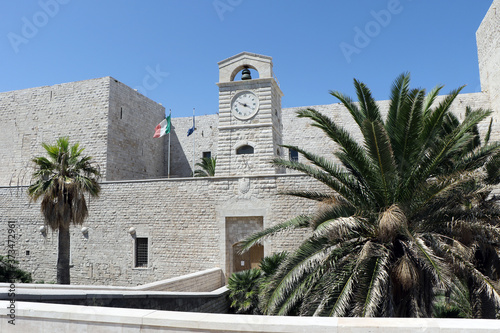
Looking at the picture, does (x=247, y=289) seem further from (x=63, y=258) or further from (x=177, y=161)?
(x=177, y=161)

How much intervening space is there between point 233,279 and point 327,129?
5.48m

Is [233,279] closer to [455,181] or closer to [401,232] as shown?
[401,232]

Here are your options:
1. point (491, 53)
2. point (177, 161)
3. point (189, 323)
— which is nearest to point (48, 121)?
point (177, 161)

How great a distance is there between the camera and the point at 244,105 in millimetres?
14234

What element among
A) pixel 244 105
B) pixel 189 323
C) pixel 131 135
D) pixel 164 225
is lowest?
pixel 189 323

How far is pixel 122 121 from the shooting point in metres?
20.0

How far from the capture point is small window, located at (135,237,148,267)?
1447 cm

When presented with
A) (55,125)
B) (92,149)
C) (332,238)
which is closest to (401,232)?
(332,238)

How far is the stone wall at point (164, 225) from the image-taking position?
13.3 metres

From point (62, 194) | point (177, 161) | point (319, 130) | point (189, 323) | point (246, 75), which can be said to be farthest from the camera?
point (177, 161)

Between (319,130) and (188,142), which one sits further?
(188,142)

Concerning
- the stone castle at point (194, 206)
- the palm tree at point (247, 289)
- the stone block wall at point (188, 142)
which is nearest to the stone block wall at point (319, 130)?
the stone castle at point (194, 206)

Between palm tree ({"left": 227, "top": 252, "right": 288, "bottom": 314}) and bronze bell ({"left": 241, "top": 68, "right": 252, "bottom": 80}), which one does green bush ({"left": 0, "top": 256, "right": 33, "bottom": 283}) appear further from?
bronze bell ({"left": 241, "top": 68, "right": 252, "bottom": 80})

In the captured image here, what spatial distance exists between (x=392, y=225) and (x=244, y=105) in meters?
9.15
